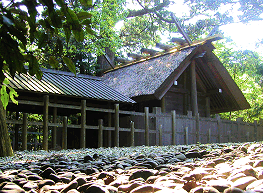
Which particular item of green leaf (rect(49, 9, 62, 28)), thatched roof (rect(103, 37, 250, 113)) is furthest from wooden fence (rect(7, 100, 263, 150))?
green leaf (rect(49, 9, 62, 28))

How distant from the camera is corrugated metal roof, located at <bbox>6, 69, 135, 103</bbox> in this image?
11.8 m

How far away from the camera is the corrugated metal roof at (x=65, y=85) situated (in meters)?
11.8

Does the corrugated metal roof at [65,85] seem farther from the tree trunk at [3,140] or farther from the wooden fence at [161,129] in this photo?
the tree trunk at [3,140]

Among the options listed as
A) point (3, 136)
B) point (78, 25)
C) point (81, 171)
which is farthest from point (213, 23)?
point (78, 25)

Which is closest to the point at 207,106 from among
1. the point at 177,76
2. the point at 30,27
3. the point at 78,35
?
the point at 177,76

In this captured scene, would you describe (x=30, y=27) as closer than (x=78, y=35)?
Yes

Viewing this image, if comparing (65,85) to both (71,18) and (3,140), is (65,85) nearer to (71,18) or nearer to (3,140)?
(3,140)

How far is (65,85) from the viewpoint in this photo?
13.5 m

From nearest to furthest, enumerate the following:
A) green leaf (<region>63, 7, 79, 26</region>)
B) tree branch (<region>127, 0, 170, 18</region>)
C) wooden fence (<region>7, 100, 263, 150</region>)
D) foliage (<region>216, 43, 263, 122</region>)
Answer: green leaf (<region>63, 7, 79, 26</region>)
wooden fence (<region>7, 100, 263, 150</region>)
tree branch (<region>127, 0, 170, 18</region>)
foliage (<region>216, 43, 263, 122</region>)

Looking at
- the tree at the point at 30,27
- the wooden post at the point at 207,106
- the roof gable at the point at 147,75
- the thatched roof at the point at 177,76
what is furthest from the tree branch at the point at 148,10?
the tree at the point at 30,27

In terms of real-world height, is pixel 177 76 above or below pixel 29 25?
above

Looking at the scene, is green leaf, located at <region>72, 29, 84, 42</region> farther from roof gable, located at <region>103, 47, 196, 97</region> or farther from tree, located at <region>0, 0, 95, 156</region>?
roof gable, located at <region>103, 47, 196, 97</region>

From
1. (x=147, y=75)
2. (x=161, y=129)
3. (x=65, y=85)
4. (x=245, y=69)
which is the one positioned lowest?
(x=161, y=129)

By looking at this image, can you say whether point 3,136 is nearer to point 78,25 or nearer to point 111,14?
point 78,25
